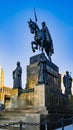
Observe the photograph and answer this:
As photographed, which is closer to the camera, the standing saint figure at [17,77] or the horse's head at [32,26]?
the standing saint figure at [17,77]

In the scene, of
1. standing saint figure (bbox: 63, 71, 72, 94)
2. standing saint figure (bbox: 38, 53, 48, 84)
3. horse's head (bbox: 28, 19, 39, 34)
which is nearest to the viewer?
standing saint figure (bbox: 38, 53, 48, 84)

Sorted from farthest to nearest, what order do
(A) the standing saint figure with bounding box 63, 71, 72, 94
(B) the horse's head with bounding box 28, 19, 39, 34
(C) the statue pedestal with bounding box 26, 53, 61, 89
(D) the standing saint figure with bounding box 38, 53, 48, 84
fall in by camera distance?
1. (A) the standing saint figure with bounding box 63, 71, 72, 94
2. (B) the horse's head with bounding box 28, 19, 39, 34
3. (C) the statue pedestal with bounding box 26, 53, 61, 89
4. (D) the standing saint figure with bounding box 38, 53, 48, 84

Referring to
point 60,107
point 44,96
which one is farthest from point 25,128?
point 60,107

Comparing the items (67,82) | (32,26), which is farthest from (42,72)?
(67,82)

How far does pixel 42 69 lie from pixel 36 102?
2.10 m

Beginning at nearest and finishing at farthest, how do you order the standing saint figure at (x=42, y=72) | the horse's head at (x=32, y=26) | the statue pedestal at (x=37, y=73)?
the standing saint figure at (x=42, y=72)
the statue pedestal at (x=37, y=73)
the horse's head at (x=32, y=26)

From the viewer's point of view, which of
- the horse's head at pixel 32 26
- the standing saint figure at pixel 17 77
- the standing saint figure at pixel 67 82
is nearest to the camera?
the standing saint figure at pixel 17 77

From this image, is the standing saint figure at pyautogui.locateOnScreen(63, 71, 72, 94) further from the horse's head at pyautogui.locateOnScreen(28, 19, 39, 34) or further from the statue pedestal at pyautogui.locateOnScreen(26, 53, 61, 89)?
the horse's head at pyautogui.locateOnScreen(28, 19, 39, 34)

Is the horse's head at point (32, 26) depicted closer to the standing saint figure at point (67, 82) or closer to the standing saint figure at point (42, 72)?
the standing saint figure at point (42, 72)

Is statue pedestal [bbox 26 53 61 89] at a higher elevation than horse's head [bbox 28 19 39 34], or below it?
below

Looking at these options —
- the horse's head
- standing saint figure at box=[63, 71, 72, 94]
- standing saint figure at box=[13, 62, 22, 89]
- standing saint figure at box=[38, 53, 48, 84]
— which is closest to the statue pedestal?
standing saint figure at box=[13, 62, 22, 89]

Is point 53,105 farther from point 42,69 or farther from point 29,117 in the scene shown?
point 29,117

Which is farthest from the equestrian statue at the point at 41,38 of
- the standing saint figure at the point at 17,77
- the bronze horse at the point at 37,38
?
the standing saint figure at the point at 17,77

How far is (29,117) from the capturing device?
11.3 metres
